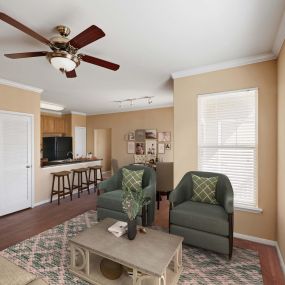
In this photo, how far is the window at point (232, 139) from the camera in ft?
9.01

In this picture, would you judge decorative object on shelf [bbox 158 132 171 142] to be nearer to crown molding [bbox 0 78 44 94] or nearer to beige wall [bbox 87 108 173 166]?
beige wall [bbox 87 108 173 166]

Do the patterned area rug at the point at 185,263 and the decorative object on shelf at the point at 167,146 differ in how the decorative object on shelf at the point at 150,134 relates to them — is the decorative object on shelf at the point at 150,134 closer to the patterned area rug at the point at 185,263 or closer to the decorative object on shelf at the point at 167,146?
the decorative object on shelf at the point at 167,146

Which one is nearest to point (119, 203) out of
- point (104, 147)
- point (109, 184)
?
point (109, 184)

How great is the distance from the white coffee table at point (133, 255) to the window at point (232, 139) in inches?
57.1

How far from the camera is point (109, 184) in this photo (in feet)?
11.4

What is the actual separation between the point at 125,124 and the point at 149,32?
471 centimetres

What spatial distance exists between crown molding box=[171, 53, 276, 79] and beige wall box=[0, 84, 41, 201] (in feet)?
9.80

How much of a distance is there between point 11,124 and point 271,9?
428cm

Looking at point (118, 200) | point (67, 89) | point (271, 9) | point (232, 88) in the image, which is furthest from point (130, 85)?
point (271, 9)

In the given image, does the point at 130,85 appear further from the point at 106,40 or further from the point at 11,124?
the point at 11,124

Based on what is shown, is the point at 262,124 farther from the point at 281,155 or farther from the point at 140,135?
the point at 140,135

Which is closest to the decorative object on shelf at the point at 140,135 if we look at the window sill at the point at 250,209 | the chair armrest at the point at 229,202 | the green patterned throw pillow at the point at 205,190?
the green patterned throw pillow at the point at 205,190

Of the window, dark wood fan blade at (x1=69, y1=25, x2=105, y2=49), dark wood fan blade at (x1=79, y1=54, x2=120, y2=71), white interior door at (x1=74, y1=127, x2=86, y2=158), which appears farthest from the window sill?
white interior door at (x1=74, y1=127, x2=86, y2=158)

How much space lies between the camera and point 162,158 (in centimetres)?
595
